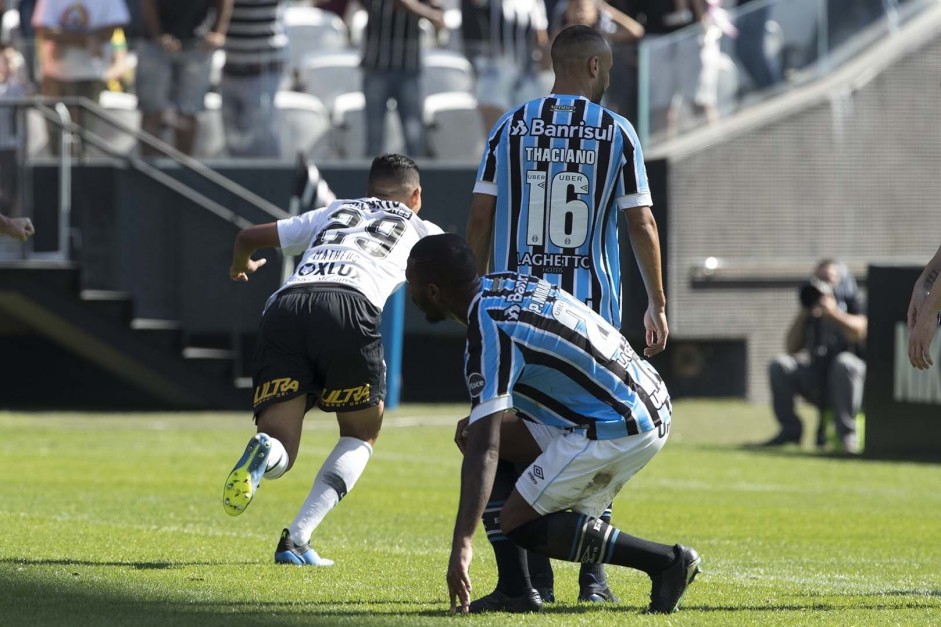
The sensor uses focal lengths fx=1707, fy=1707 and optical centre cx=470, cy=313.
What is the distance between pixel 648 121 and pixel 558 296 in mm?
13166

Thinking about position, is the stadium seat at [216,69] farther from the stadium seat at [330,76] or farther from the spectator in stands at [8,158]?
the spectator in stands at [8,158]

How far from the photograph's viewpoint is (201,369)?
698 inches

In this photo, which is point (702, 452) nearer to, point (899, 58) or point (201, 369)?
point (201, 369)

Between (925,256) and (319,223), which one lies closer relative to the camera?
(319,223)

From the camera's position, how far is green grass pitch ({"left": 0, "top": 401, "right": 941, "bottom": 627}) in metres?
6.34

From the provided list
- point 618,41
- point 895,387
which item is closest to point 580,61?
point 895,387

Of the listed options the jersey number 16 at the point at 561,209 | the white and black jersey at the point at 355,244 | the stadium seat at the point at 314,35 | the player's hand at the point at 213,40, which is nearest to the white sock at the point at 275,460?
the white and black jersey at the point at 355,244

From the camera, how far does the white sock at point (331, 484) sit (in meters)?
7.58

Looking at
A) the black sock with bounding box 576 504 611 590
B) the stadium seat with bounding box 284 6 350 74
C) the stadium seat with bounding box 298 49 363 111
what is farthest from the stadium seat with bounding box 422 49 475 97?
the black sock with bounding box 576 504 611 590

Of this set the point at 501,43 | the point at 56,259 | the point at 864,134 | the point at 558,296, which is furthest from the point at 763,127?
the point at 558,296

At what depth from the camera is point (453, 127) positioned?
18.8 m

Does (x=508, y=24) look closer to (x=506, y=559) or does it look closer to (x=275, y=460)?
(x=275, y=460)

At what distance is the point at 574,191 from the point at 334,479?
1.82 m

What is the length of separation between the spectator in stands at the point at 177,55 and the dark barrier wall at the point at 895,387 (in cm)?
722
